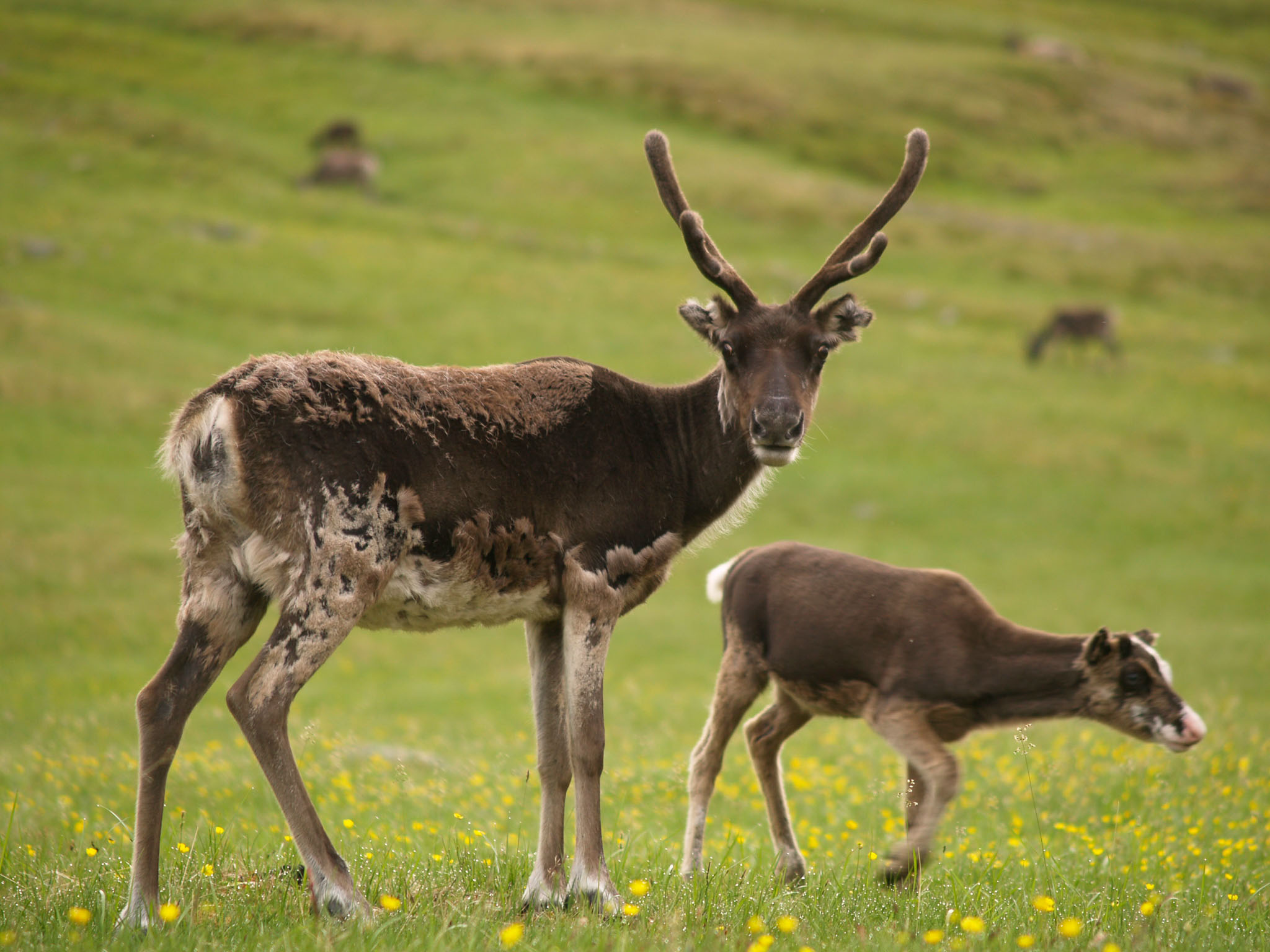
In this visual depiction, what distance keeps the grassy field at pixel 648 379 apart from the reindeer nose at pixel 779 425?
199cm

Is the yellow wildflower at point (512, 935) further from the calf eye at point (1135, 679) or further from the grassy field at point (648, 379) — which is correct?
the calf eye at point (1135, 679)

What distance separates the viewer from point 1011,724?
25.1 feet

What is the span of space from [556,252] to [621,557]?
1362 inches

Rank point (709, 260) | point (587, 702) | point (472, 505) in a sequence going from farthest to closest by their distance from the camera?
1. point (709, 260)
2. point (587, 702)
3. point (472, 505)

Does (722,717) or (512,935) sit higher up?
(512,935)

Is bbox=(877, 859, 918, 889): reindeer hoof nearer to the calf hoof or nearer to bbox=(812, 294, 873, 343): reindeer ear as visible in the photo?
the calf hoof

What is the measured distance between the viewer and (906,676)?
24.9ft

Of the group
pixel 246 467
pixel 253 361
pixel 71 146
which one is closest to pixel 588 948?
pixel 246 467

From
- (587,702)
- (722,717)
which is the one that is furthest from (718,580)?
(587,702)

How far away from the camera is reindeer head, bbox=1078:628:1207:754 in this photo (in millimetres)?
7465

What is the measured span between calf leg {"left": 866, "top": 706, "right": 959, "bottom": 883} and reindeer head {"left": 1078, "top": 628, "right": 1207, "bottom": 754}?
1038 millimetres

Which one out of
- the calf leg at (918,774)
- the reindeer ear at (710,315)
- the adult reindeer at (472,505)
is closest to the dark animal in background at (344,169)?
the adult reindeer at (472,505)

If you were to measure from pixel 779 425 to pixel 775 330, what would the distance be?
0.70m

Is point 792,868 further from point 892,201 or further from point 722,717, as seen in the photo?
point 892,201
